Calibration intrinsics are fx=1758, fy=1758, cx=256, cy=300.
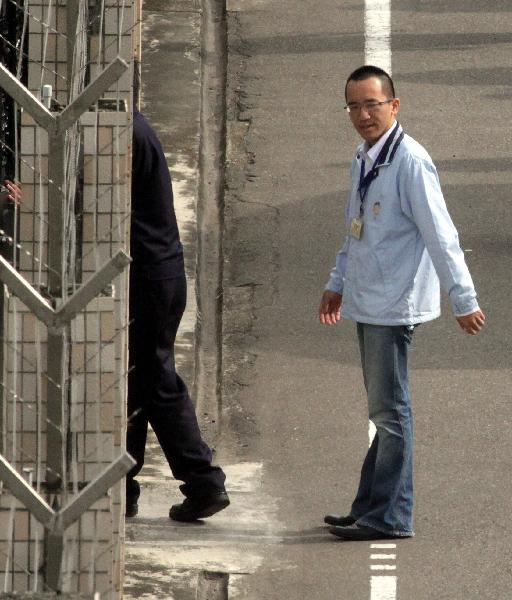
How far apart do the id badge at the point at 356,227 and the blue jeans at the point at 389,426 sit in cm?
38

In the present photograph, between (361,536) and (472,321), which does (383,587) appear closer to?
(361,536)

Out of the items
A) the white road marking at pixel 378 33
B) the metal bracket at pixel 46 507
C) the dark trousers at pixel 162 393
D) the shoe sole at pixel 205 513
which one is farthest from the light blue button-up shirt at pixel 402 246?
the white road marking at pixel 378 33

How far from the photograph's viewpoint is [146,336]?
295 inches

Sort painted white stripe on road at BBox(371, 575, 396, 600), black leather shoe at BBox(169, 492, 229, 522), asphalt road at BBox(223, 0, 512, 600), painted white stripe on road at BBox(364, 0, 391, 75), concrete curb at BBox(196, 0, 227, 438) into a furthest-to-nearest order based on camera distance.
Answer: painted white stripe on road at BBox(364, 0, 391, 75)
concrete curb at BBox(196, 0, 227, 438)
black leather shoe at BBox(169, 492, 229, 522)
asphalt road at BBox(223, 0, 512, 600)
painted white stripe on road at BBox(371, 575, 396, 600)

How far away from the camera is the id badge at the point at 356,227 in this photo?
743cm

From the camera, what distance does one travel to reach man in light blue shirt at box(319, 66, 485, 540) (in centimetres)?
723

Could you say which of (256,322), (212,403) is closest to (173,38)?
(256,322)

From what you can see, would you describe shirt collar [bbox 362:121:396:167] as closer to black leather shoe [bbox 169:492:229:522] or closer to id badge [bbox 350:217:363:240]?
id badge [bbox 350:217:363:240]

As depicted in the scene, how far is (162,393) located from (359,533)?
1043 mm

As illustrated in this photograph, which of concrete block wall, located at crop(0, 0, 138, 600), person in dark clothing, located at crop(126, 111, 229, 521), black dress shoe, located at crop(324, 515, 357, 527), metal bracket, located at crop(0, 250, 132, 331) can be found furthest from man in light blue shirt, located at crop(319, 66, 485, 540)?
metal bracket, located at crop(0, 250, 132, 331)

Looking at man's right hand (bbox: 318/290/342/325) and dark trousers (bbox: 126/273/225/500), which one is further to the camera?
man's right hand (bbox: 318/290/342/325)

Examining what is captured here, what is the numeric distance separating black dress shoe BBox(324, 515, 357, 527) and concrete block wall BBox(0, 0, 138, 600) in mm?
1928

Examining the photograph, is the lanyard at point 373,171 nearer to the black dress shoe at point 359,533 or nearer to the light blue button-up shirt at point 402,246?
the light blue button-up shirt at point 402,246

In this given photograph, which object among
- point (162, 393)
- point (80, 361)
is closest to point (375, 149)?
point (162, 393)
